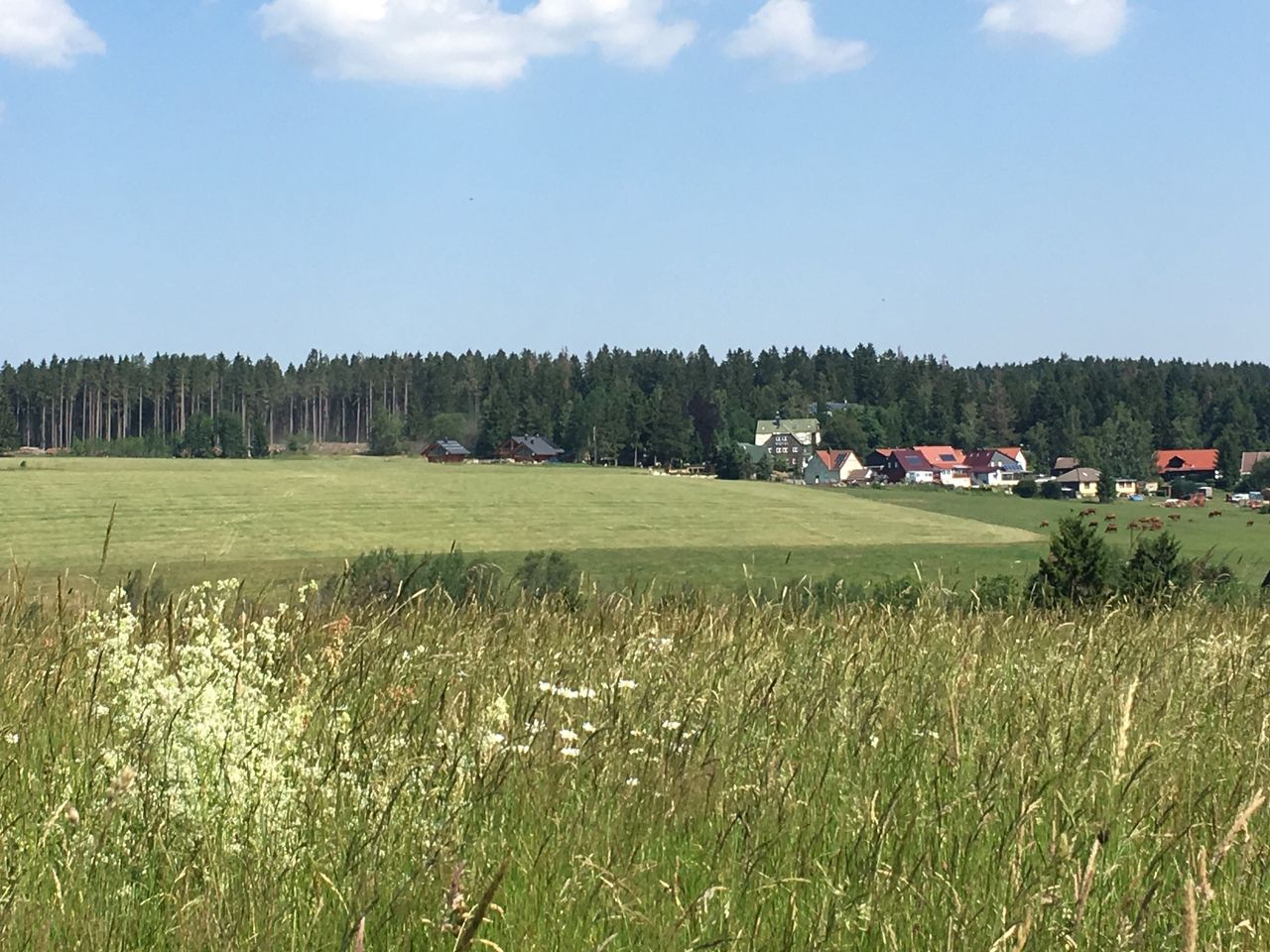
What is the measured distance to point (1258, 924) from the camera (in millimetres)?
2523

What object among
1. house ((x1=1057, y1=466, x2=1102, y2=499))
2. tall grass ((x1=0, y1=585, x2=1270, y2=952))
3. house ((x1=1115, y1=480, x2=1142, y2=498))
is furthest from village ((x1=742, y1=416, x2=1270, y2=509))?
tall grass ((x1=0, y1=585, x2=1270, y2=952))

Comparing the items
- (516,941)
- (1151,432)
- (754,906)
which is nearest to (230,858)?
(516,941)

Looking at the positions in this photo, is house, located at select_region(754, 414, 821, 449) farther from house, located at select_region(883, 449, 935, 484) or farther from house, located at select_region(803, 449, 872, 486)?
house, located at select_region(883, 449, 935, 484)

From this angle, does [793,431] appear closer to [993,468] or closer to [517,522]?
[993,468]

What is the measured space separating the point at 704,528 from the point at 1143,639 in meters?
72.8

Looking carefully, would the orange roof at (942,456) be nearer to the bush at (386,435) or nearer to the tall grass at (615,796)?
the bush at (386,435)

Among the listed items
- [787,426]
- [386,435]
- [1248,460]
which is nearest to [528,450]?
Answer: [386,435]

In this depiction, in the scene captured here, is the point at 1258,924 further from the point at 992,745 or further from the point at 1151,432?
the point at 1151,432

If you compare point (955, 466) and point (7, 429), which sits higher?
point (955, 466)

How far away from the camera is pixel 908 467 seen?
554 ft

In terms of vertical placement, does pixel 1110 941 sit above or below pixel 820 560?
above

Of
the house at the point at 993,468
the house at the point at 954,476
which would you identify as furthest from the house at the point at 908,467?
the house at the point at 993,468

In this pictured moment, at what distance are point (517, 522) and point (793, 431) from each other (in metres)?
117

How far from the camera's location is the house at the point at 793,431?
190250mm
